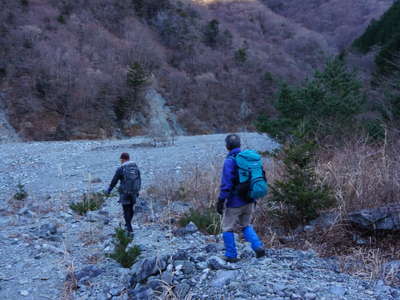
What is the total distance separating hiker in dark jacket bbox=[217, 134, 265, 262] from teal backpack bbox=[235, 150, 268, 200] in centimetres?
7

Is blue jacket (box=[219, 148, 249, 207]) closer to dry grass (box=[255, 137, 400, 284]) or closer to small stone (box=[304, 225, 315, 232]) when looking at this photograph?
dry grass (box=[255, 137, 400, 284])

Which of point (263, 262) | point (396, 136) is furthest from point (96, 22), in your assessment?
point (263, 262)

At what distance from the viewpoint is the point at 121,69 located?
27062 millimetres

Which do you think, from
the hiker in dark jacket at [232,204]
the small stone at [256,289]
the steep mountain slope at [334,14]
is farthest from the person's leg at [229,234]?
the steep mountain slope at [334,14]

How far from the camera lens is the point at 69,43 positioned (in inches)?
1056

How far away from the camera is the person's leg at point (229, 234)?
4293 mm

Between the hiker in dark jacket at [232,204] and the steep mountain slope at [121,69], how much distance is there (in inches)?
594

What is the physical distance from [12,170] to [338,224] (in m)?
10.5

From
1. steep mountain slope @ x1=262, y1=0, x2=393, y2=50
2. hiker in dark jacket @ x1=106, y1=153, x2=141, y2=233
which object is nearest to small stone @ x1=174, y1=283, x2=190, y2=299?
hiker in dark jacket @ x1=106, y1=153, x2=141, y2=233

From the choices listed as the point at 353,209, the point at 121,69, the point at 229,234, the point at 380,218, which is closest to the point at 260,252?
the point at 229,234

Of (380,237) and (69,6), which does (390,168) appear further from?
(69,6)

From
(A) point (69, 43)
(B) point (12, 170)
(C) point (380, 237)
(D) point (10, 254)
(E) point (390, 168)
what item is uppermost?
(A) point (69, 43)

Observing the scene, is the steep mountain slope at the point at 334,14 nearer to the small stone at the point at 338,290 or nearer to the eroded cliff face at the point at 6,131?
the eroded cliff face at the point at 6,131

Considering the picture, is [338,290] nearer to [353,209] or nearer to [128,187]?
[353,209]
